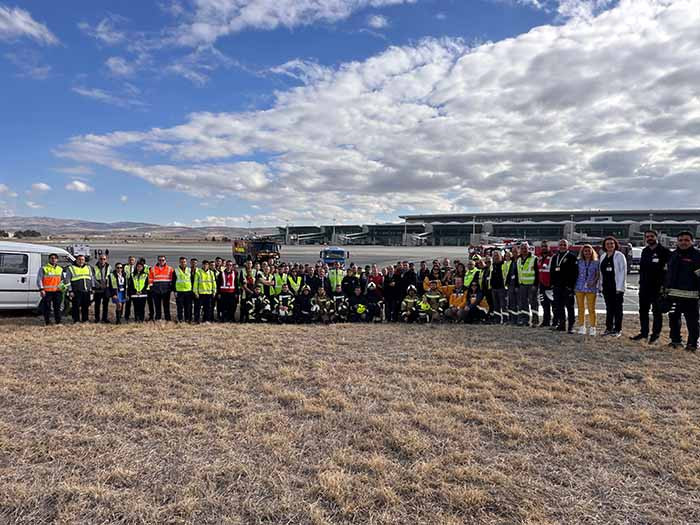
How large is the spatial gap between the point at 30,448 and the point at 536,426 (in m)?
4.80

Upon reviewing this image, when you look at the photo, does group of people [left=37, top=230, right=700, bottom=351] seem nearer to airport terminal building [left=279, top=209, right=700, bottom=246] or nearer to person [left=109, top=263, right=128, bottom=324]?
person [left=109, top=263, right=128, bottom=324]

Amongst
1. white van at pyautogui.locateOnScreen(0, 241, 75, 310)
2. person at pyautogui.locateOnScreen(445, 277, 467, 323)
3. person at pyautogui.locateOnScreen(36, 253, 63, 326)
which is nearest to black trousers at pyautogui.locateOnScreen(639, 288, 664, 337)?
person at pyautogui.locateOnScreen(445, 277, 467, 323)

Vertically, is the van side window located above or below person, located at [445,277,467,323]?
above

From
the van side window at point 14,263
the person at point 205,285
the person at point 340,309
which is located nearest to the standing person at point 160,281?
the person at point 205,285

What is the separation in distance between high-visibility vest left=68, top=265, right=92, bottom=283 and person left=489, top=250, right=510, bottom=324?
9.32m

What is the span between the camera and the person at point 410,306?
32.9 ft

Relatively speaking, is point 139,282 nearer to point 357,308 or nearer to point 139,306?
point 139,306

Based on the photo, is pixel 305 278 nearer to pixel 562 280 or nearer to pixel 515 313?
pixel 515 313

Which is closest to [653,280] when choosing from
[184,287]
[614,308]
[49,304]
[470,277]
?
[614,308]

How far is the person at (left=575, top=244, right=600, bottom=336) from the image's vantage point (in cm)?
830

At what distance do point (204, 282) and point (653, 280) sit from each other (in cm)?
937

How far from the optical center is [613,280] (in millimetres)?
8055

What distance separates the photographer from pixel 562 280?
28.1 feet

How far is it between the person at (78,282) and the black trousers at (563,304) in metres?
10.3
